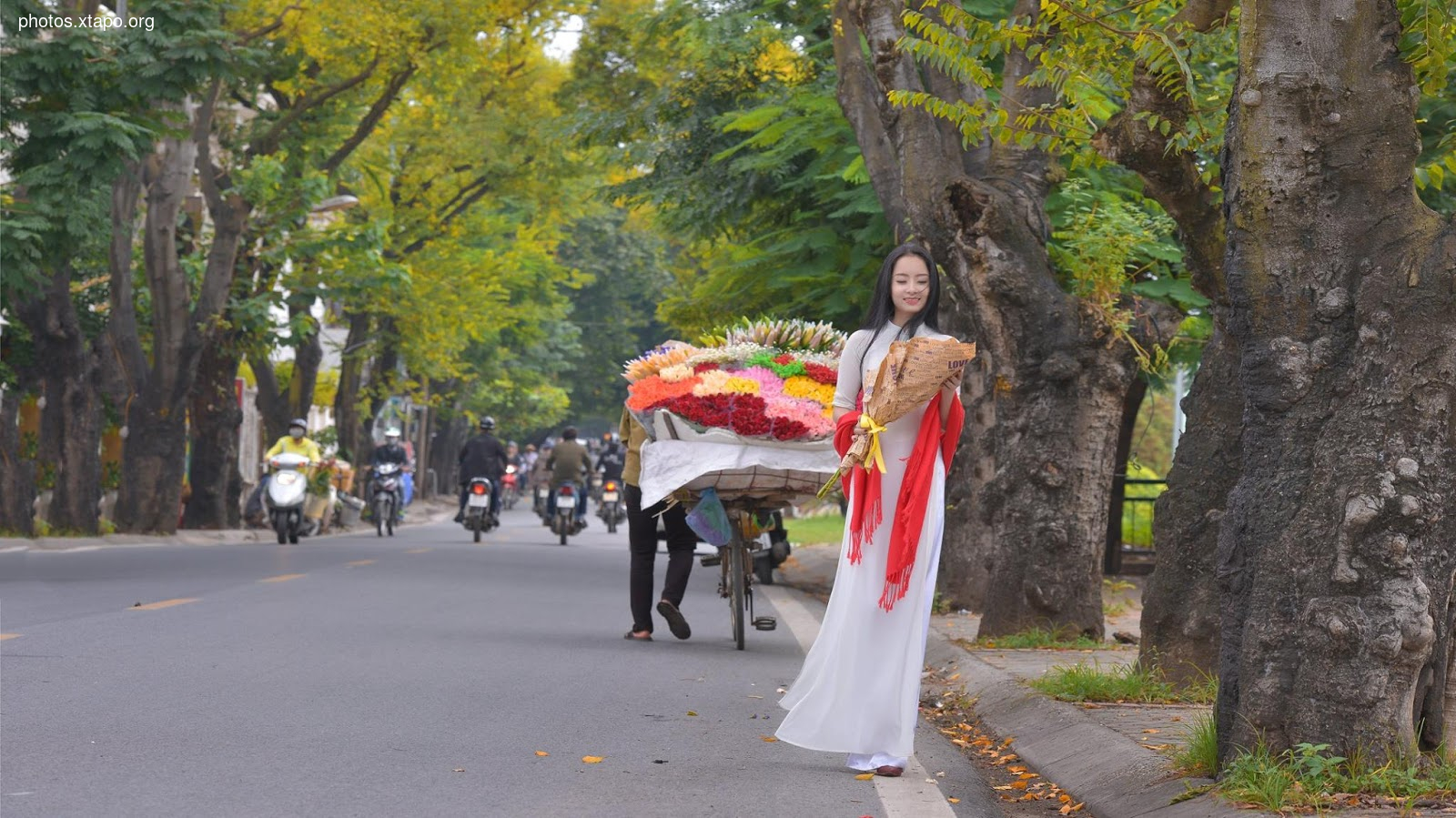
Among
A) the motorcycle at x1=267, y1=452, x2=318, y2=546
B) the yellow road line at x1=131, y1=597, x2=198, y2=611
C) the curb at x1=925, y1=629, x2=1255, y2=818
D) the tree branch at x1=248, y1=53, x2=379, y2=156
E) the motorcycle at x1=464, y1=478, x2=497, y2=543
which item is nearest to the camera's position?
the curb at x1=925, y1=629, x2=1255, y2=818

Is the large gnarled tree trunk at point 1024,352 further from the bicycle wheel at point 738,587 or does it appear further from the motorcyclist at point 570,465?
the motorcyclist at point 570,465

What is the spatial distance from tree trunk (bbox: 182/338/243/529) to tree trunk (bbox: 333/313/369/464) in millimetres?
8078

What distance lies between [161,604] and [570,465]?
17.2 meters

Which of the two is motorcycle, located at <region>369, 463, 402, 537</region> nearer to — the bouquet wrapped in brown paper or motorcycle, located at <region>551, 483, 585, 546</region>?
motorcycle, located at <region>551, 483, 585, 546</region>

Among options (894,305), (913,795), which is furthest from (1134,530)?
(913,795)

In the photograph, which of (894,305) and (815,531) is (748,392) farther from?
(815,531)

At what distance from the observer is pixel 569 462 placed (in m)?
30.4

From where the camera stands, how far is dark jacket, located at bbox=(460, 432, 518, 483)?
2966 centimetres

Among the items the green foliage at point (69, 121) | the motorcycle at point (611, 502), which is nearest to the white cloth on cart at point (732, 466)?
the green foliage at point (69, 121)

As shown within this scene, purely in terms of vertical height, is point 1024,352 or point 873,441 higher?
point 1024,352

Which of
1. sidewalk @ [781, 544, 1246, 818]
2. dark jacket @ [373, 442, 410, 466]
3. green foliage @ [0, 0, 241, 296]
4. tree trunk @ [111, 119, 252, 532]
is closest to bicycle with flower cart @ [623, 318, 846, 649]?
sidewalk @ [781, 544, 1246, 818]

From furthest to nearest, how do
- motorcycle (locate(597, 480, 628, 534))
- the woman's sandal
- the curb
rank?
motorcycle (locate(597, 480, 628, 534)), the woman's sandal, the curb

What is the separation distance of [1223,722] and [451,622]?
7.81m

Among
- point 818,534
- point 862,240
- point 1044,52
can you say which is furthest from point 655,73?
point 1044,52
